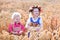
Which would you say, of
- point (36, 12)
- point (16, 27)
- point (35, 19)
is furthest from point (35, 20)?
point (16, 27)

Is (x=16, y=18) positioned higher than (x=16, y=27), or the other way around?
(x=16, y=18)

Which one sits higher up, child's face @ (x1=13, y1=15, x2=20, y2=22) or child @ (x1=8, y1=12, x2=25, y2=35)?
child's face @ (x1=13, y1=15, x2=20, y2=22)

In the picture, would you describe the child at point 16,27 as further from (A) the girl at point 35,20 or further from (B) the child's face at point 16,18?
(A) the girl at point 35,20

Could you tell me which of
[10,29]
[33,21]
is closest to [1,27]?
[10,29]

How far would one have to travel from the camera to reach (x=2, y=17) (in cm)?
666

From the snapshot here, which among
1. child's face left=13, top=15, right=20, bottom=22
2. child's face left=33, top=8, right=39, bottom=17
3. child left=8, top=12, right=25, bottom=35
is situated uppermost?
child's face left=33, top=8, right=39, bottom=17

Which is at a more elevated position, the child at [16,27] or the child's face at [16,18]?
the child's face at [16,18]

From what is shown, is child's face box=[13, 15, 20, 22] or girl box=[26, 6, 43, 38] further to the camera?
girl box=[26, 6, 43, 38]

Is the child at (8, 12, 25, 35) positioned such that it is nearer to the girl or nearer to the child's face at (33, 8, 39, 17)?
the girl

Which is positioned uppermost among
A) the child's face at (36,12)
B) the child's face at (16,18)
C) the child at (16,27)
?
the child's face at (36,12)

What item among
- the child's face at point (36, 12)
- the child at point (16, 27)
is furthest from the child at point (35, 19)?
the child at point (16, 27)

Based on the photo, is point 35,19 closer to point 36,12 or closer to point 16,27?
point 36,12

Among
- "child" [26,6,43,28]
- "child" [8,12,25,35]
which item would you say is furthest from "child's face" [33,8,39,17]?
"child" [8,12,25,35]

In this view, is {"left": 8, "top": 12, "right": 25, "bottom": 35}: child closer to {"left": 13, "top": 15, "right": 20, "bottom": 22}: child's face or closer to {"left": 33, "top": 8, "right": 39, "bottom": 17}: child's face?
{"left": 13, "top": 15, "right": 20, "bottom": 22}: child's face
